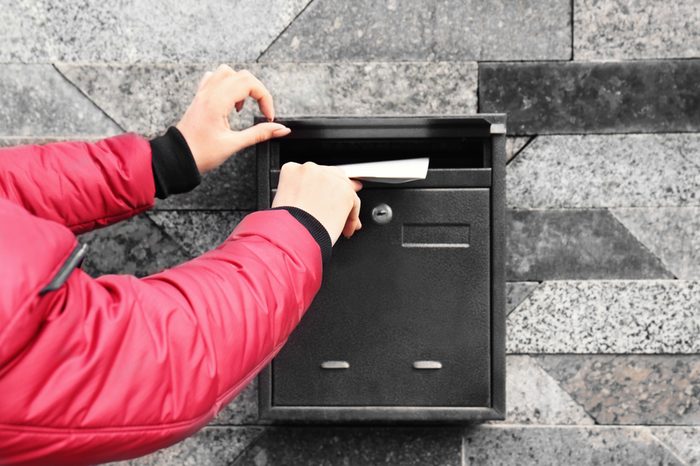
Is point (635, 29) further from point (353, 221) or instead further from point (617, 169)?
point (353, 221)

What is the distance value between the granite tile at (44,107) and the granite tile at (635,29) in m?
1.40

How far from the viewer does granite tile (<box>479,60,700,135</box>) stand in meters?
1.98

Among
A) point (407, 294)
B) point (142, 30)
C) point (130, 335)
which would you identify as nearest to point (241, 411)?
point (407, 294)

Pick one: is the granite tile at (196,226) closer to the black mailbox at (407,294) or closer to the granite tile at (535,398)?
the black mailbox at (407,294)

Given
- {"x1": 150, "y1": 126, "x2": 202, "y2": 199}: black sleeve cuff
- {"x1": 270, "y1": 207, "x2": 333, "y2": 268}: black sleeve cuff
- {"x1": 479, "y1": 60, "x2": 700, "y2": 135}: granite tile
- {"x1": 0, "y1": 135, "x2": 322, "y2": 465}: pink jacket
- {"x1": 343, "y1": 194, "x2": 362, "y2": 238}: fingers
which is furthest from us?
{"x1": 479, "y1": 60, "x2": 700, "y2": 135}: granite tile

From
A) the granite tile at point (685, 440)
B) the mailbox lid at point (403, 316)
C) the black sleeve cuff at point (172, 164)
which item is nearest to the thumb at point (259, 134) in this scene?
the black sleeve cuff at point (172, 164)

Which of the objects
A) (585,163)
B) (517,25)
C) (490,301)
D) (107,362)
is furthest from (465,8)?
(107,362)

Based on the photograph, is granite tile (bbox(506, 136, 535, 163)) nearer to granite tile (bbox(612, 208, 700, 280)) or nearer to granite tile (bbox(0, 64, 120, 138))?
granite tile (bbox(612, 208, 700, 280))

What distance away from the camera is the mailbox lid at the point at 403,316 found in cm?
168

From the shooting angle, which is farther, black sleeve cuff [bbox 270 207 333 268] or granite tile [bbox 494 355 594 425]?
granite tile [bbox 494 355 594 425]

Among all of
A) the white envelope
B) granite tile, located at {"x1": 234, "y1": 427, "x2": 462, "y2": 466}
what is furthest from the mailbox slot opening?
granite tile, located at {"x1": 234, "y1": 427, "x2": 462, "y2": 466}

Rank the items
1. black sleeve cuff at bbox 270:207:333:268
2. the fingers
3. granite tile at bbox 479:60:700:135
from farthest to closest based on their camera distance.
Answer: granite tile at bbox 479:60:700:135
the fingers
black sleeve cuff at bbox 270:207:333:268

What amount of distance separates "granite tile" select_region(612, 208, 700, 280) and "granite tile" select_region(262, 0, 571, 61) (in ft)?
1.70

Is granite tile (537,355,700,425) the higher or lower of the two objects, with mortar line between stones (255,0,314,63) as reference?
lower
